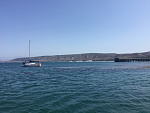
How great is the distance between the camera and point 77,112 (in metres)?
9.62

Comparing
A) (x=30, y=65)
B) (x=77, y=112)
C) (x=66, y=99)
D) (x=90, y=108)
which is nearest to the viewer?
(x=77, y=112)

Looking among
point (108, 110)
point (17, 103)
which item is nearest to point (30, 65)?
point (17, 103)

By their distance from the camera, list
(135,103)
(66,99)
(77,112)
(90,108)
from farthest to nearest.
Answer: (66,99)
(135,103)
(90,108)
(77,112)

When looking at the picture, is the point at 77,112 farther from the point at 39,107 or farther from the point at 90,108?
the point at 39,107

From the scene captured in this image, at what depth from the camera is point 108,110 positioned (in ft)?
32.3

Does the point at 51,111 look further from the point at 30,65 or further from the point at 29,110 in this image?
the point at 30,65

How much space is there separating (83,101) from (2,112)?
6.67 meters

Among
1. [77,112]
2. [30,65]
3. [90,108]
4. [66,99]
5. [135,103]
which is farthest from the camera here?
[30,65]

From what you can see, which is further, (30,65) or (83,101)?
(30,65)

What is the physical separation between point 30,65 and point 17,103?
225 ft

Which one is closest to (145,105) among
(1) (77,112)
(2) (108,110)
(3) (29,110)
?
(2) (108,110)

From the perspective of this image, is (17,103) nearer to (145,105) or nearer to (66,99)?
(66,99)

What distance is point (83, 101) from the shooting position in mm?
11797

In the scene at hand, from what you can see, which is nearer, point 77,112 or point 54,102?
point 77,112
